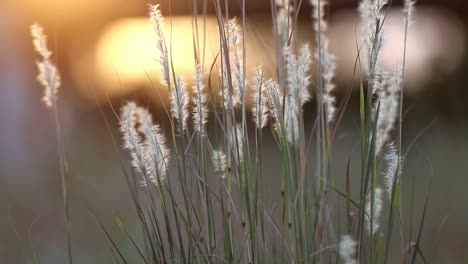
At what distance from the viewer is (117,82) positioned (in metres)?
3.02

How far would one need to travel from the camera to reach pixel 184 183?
1.08 meters

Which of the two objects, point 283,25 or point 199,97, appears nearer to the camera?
point 199,97

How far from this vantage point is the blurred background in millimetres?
2805

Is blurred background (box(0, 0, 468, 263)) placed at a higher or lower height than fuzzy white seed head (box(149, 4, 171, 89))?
lower

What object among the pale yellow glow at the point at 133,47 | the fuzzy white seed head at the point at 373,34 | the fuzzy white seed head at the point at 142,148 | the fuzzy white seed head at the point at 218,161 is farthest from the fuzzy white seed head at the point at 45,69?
the pale yellow glow at the point at 133,47

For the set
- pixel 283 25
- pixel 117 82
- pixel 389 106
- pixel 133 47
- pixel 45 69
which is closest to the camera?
pixel 45 69

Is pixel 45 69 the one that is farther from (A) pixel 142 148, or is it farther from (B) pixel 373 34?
(B) pixel 373 34

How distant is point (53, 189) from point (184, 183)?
1.83 m

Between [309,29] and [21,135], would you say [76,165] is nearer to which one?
[21,135]

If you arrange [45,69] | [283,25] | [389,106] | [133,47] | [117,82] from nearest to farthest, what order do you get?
1. [45,69]
2. [283,25]
3. [389,106]
4. [117,82]
5. [133,47]

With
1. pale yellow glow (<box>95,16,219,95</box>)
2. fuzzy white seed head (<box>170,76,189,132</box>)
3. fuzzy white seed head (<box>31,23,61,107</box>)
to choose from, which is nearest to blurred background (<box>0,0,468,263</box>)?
pale yellow glow (<box>95,16,219,95</box>)

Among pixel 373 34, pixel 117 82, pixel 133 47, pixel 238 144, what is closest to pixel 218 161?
pixel 238 144

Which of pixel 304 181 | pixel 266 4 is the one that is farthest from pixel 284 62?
pixel 266 4

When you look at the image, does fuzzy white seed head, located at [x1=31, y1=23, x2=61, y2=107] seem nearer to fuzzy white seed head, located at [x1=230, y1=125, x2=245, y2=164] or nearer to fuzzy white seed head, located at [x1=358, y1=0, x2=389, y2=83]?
fuzzy white seed head, located at [x1=230, y1=125, x2=245, y2=164]
